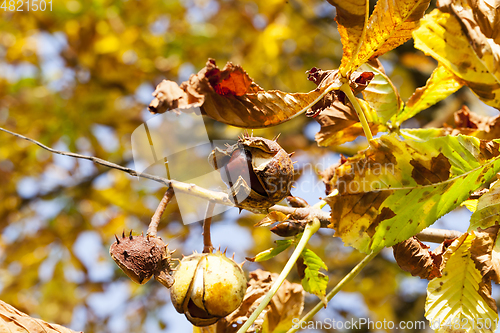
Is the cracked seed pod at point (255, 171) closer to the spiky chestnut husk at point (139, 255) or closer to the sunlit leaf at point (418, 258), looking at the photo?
the spiky chestnut husk at point (139, 255)

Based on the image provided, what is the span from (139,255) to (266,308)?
22.5 inches

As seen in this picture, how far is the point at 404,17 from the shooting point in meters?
0.90

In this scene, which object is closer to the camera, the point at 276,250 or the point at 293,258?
the point at 293,258

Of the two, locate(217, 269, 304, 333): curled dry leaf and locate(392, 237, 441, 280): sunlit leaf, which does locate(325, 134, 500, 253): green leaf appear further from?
locate(217, 269, 304, 333): curled dry leaf

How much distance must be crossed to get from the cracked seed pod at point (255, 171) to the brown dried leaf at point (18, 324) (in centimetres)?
57

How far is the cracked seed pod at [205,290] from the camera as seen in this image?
1.05 meters

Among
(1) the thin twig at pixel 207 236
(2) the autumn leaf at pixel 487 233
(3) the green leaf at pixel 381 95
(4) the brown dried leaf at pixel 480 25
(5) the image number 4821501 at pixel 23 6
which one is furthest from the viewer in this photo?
(5) the image number 4821501 at pixel 23 6

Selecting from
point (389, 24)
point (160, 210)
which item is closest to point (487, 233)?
point (389, 24)

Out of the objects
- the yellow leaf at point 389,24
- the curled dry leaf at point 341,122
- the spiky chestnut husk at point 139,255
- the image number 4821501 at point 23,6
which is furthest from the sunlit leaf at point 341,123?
the image number 4821501 at point 23,6

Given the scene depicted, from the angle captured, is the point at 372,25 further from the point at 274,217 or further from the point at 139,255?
the point at 139,255

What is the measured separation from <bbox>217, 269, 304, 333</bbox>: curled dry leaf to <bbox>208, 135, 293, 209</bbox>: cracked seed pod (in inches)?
17.0

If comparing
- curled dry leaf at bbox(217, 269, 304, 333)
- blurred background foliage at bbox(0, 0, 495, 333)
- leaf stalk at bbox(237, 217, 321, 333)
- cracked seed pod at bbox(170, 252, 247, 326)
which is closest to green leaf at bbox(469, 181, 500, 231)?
leaf stalk at bbox(237, 217, 321, 333)

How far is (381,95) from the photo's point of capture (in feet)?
4.18

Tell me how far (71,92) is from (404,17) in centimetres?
358
